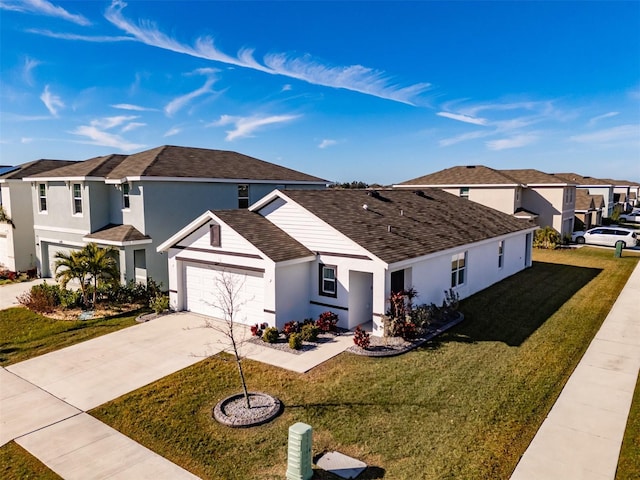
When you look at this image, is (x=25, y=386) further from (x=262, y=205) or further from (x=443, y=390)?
(x=443, y=390)

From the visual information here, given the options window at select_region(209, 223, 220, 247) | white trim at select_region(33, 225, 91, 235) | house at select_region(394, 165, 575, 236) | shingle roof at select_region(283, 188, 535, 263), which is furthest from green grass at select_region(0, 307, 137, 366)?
house at select_region(394, 165, 575, 236)

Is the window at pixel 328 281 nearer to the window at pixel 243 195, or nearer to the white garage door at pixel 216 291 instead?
the white garage door at pixel 216 291

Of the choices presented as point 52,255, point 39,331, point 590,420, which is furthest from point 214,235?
point 52,255

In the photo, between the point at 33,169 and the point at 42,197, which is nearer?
the point at 42,197

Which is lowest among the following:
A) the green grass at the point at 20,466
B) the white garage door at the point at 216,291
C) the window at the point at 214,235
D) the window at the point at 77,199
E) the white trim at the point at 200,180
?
the green grass at the point at 20,466

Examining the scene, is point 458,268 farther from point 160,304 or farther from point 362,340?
point 160,304

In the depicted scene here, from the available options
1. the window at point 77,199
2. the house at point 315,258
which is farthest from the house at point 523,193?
the window at point 77,199

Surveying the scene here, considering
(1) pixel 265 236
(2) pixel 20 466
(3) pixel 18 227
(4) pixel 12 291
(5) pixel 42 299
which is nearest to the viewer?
(2) pixel 20 466
